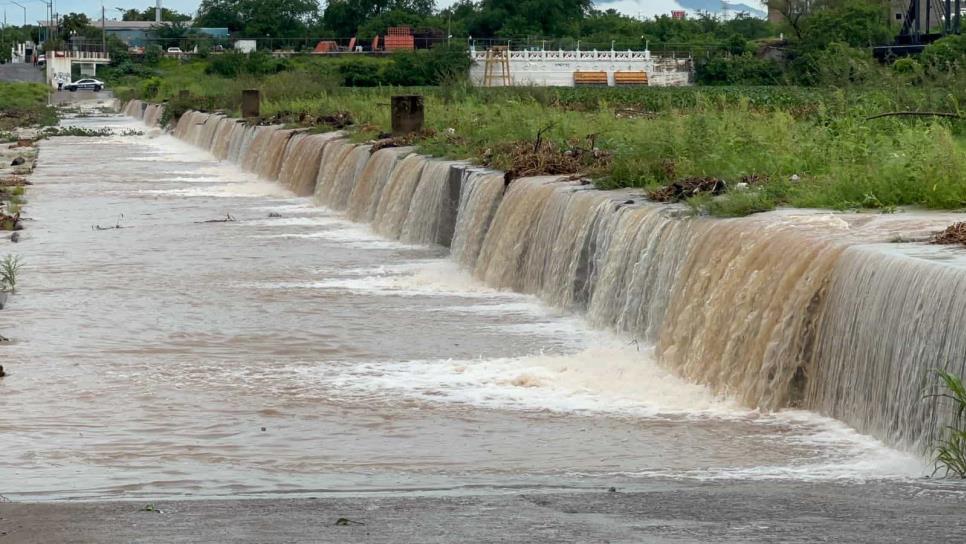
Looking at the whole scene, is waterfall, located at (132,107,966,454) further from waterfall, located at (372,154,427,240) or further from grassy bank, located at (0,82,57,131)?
grassy bank, located at (0,82,57,131)

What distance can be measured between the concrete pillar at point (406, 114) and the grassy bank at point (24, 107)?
137 ft

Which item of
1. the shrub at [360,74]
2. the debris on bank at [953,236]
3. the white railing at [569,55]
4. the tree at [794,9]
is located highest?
the tree at [794,9]

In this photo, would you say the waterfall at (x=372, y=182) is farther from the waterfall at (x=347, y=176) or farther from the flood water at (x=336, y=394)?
the flood water at (x=336, y=394)

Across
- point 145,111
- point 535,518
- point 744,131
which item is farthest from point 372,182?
point 145,111

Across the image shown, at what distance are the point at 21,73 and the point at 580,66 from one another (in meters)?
63.3

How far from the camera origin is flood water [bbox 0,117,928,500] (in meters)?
10.4

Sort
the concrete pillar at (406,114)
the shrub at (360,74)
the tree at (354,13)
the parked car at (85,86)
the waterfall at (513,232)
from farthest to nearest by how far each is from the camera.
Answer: the tree at (354,13)
the parked car at (85,86)
the shrub at (360,74)
the concrete pillar at (406,114)
the waterfall at (513,232)

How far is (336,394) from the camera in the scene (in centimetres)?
1352

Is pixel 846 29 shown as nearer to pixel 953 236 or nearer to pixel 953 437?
pixel 953 236

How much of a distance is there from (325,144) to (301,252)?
11738 millimetres

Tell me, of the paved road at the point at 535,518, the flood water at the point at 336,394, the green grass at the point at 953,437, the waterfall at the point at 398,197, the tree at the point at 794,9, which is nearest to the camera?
the paved road at the point at 535,518

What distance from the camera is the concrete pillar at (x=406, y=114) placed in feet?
108

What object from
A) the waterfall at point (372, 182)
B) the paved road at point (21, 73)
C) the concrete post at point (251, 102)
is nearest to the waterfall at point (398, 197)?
the waterfall at point (372, 182)

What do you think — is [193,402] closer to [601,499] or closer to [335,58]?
[601,499]
